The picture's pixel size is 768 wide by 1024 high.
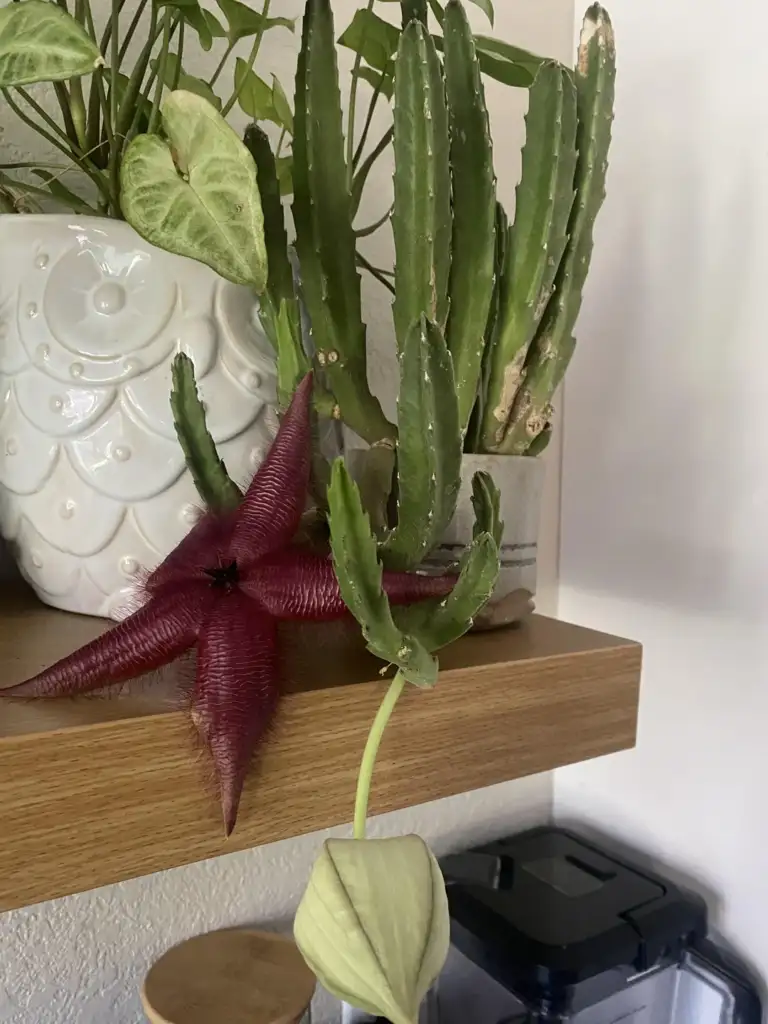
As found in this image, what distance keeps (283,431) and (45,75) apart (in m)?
0.16

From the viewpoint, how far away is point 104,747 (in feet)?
0.95

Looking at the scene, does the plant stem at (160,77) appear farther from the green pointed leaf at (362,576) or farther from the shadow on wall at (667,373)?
the shadow on wall at (667,373)

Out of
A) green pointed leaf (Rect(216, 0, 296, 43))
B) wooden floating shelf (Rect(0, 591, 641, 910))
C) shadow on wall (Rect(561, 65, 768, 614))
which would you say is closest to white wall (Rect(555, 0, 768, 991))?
shadow on wall (Rect(561, 65, 768, 614))

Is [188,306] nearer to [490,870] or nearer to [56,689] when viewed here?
[56,689]

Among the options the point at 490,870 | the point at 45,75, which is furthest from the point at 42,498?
the point at 490,870

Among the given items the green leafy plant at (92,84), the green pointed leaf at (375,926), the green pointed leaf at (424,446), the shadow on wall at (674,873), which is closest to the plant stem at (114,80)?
the green leafy plant at (92,84)

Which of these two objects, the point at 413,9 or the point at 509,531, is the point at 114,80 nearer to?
the point at 413,9

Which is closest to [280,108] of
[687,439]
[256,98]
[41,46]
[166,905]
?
[256,98]

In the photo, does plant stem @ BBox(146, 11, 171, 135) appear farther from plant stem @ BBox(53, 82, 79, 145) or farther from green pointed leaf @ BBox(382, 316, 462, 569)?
green pointed leaf @ BBox(382, 316, 462, 569)

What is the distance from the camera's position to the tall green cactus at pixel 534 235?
1.38 feet

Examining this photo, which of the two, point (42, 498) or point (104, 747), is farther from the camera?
point (42, 498)

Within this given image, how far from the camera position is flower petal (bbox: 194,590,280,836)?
11.8 inches

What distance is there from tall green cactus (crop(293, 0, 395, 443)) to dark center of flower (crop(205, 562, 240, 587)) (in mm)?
145

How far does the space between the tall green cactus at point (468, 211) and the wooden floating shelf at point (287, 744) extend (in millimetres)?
140
